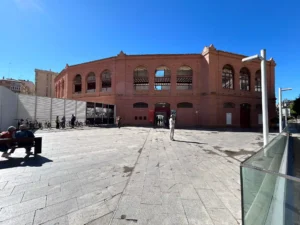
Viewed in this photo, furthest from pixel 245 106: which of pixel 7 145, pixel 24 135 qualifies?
pixel 7 145

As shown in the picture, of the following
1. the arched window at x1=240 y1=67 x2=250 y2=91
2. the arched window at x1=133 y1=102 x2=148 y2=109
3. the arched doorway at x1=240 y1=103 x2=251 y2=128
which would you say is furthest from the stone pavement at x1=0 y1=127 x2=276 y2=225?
the arched window at x1=240 y1=67 x2=250 y2=91

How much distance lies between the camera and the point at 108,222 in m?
2.67

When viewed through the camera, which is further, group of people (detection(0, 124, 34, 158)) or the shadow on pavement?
group of people (detection(0, 124, 34, 158))

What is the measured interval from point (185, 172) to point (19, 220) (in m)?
3.90

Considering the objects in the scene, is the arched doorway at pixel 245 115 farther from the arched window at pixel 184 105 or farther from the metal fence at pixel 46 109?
the metal fence at pixel 46 109

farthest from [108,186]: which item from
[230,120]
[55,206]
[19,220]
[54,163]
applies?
[230,120]

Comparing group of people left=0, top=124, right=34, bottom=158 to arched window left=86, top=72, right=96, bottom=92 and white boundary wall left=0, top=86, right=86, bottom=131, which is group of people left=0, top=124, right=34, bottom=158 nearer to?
white boundary wall left=0, top=86, right=86, bottom=131

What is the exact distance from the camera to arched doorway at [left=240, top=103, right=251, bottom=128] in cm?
2773

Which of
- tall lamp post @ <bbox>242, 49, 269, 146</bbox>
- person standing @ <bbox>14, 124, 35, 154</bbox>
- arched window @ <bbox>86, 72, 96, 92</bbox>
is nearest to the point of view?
tall lamp post @ <bbox>242, 49, 269, 146</bbox>

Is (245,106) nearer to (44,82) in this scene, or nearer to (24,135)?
(24,135)

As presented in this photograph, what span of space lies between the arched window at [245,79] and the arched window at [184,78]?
29.6ft

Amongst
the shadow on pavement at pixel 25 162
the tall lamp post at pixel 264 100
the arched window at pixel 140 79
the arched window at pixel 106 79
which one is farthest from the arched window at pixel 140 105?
the tall lamp post at pixel 264 100

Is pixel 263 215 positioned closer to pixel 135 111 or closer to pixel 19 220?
pixel 19 220

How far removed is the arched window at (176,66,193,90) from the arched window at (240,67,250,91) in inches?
355
